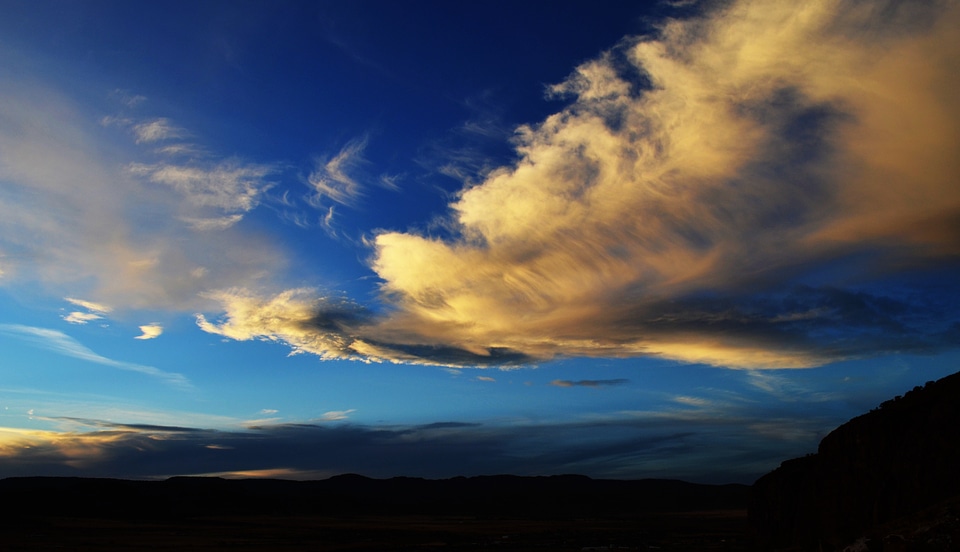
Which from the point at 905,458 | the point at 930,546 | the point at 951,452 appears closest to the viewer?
the point at 930,546

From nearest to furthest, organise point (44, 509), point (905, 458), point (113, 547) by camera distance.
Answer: point (905, 458) < point (113, 547) < point (44, 509)

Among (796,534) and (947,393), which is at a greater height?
(947,393)

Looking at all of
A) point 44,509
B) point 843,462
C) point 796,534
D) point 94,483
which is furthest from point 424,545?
point 94,483

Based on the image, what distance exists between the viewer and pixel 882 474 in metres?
37.2

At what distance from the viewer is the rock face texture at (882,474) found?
31.9 metres

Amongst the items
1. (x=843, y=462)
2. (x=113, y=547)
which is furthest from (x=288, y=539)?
(x=843, y=462)

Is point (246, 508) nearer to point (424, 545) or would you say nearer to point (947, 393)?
point (424, 545)

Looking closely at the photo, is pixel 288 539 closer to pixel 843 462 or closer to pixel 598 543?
pixel 598 543

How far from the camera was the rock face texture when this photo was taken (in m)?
31.9

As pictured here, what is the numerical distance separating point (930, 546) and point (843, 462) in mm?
20871

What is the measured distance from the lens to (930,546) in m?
22.3

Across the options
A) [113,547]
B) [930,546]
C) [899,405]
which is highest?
[899,405]

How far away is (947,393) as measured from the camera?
33844 mm

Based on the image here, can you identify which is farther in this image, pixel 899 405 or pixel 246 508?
pixel 246 508
